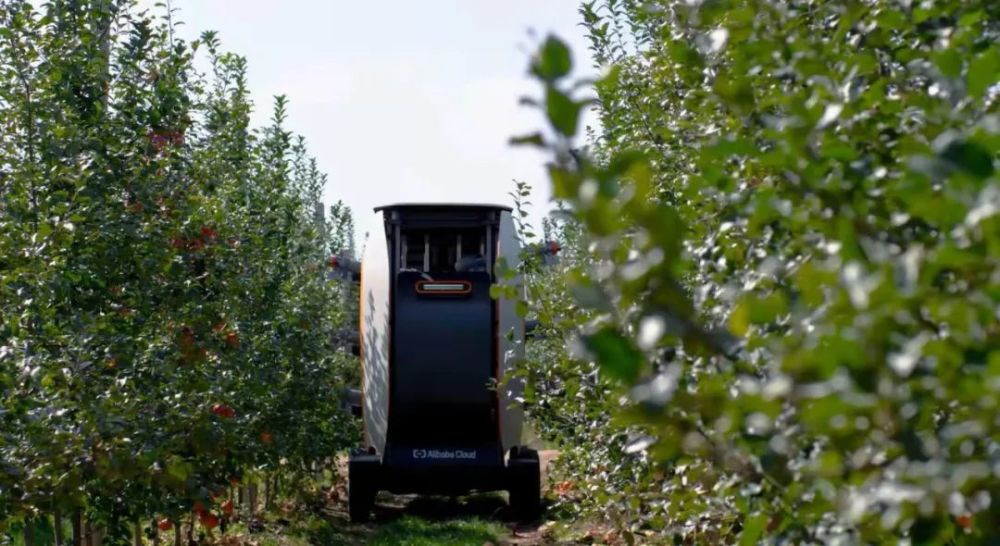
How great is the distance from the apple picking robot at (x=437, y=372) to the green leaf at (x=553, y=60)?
1068 centimetres

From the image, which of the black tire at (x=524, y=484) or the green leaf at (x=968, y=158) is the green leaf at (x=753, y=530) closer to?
the green leaf at (x=968, y=158)

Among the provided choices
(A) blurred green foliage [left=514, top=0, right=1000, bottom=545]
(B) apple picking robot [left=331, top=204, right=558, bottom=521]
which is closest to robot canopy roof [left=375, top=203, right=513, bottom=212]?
(B) apple picking robot [left=331, top=204, right=558, bottom=521]

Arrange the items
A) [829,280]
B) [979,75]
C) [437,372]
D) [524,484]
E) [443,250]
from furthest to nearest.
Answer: [443,250], [524,484], [437,372], [979,75], [829,280]

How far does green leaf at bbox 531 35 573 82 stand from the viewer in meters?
1.51

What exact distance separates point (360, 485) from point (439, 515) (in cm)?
135

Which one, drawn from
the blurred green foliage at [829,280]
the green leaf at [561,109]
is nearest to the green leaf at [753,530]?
the blurred green foliage at [829,280]

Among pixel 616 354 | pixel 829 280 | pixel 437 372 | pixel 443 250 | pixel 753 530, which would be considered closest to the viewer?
pixel 616 354

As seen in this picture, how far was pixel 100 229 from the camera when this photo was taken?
6.61m

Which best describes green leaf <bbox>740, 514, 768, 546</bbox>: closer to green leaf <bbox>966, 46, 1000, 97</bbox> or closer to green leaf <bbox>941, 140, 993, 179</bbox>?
green leaf <bbox>966, 46, 1000, 97</bbox>

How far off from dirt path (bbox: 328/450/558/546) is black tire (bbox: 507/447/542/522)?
139 millimetres

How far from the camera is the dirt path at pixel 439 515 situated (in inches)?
483

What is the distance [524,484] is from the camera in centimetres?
1288

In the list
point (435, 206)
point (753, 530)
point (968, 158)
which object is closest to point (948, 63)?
point (968, 158)

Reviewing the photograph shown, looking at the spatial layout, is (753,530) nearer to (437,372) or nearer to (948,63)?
(948,63)
